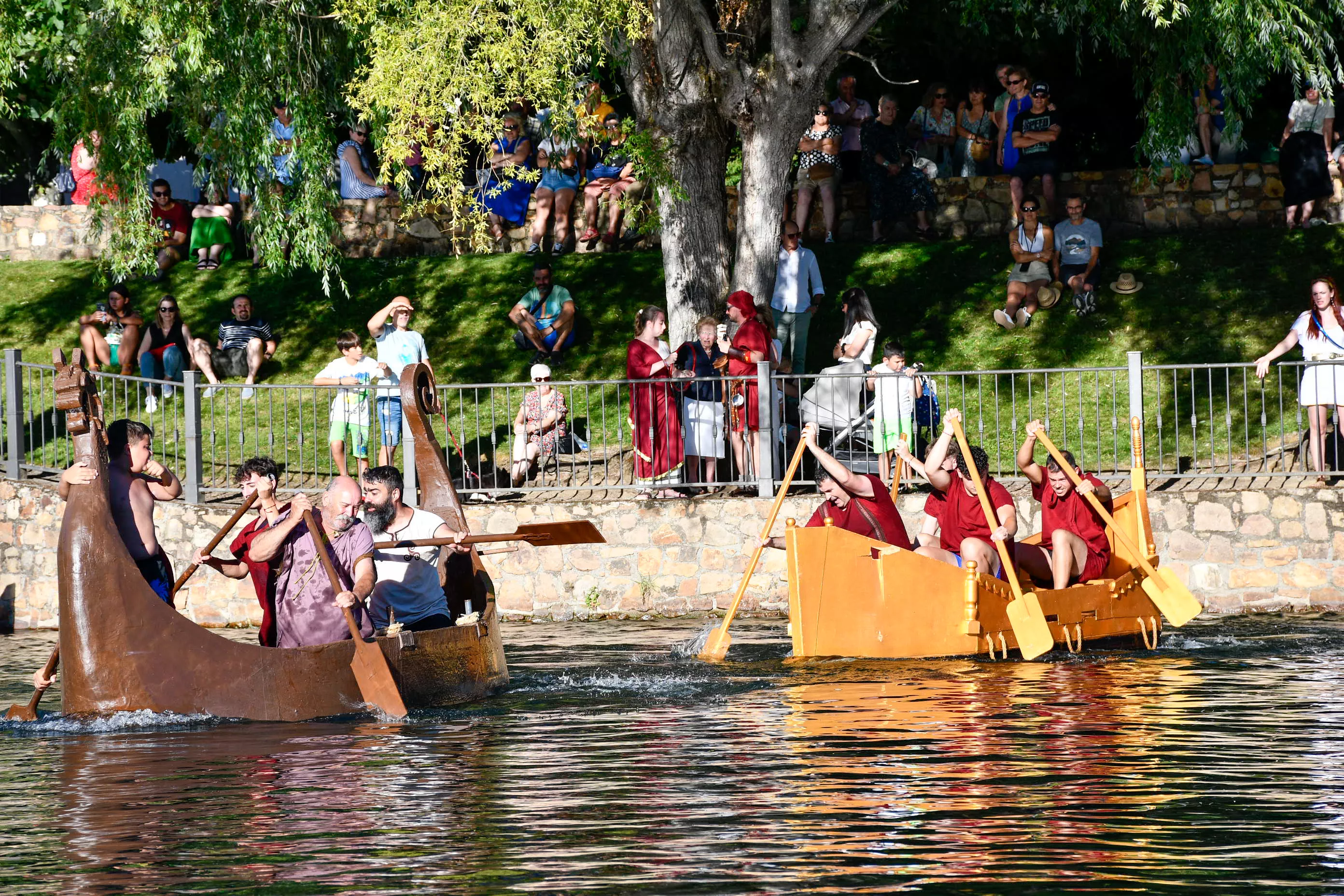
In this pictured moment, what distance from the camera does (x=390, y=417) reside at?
17281mm

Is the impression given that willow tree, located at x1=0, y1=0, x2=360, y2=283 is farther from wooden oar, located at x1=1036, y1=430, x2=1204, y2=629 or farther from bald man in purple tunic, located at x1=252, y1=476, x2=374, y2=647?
wooden oar, located at x1=1036, y1=430, x2=1204, y2=629

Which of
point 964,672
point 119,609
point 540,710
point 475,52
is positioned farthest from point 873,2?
point 119,609

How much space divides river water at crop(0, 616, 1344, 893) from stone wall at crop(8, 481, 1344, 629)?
3.41 meters

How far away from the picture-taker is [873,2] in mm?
18484

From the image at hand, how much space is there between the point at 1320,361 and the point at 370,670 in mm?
8675

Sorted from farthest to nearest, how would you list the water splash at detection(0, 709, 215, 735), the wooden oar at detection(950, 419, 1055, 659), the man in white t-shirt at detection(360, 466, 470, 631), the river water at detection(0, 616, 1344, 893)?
the wooden oar at detection(950, 419, 1055, 659)
the man in white t-shirt at detection(360, 466, 470, 631)
the water splash at detection(0, 709, 215, 735)
the river water at detection(0, 616, 1344, 893)

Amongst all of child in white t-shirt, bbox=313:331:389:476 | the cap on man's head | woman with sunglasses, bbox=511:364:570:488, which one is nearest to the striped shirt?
child in white t-shirt, bbox=313:331:389:476

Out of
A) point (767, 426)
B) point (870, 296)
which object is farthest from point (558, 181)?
point (767, 426)

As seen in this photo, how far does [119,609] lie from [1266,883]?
656cm

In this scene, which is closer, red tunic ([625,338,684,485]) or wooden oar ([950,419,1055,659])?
wooden oar ([950,419,1055,659])

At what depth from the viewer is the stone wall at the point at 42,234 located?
24906 millimetres

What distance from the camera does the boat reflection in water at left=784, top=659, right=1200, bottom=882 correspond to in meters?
7.19

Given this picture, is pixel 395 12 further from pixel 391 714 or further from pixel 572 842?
pixel 572 842

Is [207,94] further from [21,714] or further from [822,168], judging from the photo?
[21,714]
